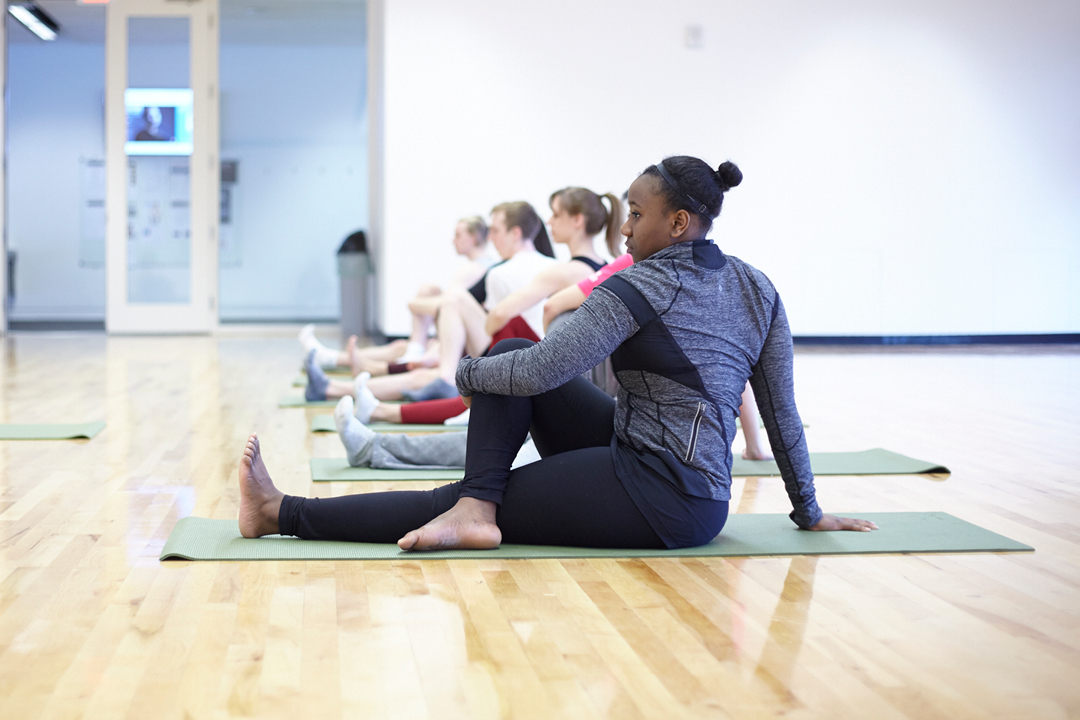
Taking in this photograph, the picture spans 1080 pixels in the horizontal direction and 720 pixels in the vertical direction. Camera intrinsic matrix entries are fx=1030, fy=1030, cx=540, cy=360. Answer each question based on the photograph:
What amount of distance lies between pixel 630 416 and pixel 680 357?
0.15m

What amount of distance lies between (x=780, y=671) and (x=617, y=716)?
0.28m

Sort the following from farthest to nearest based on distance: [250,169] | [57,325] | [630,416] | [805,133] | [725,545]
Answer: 1. [250,169]
2. [57,325]
3. [805,133]
4. [725,545]
5. [630,416]

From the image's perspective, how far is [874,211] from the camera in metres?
7.99

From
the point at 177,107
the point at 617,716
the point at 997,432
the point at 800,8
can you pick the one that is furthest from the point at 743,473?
the point at 177,107

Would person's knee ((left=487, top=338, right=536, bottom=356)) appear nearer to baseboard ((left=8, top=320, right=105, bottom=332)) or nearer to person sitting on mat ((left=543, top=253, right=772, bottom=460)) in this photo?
→ person sitting on mat ((left=543, top=253, right=772, bottom=460))

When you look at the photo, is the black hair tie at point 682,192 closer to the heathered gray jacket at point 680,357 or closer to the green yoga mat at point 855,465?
the heathered gray jacket at point 680,357

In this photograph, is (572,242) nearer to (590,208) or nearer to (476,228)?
(590,208)

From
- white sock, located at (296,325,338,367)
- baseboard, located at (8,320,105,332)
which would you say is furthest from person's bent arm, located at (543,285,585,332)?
baseboard, located at (8,320,105,332)

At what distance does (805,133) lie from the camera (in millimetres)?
7910

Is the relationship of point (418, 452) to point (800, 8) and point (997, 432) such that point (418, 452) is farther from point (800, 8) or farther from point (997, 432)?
point (800, 8)

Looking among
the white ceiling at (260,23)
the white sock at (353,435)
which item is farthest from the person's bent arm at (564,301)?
the white ceiling at (260,23)

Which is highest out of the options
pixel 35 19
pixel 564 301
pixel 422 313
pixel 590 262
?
pixel 35 19

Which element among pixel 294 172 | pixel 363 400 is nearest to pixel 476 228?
pixel 363 400

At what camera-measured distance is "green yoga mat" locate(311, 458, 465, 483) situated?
8.79ft
